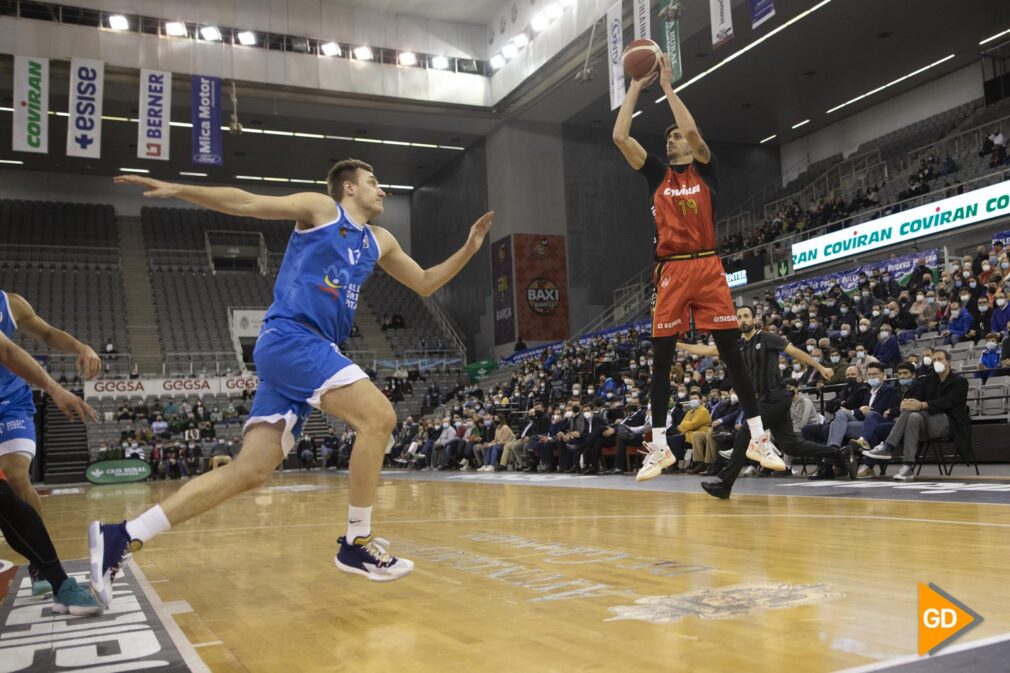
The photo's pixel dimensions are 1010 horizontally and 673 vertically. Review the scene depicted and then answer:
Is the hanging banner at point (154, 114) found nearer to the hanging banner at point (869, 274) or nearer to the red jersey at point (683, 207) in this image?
the hanging banner at point (869, 274)

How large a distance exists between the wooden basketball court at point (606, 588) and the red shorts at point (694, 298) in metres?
1.23

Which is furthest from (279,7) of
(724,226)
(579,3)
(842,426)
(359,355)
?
(842,426)

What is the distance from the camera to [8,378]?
12.6ft

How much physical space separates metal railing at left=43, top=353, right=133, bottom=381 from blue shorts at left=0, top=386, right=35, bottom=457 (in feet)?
73.8

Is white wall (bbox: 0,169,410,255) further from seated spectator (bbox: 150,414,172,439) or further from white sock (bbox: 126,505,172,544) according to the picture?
white sock (bbox: 126,505,172,544)

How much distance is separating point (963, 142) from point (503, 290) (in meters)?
14.5

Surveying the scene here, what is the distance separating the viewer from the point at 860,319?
1355 centimetres

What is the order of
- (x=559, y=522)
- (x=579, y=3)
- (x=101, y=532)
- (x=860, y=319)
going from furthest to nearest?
1. (x=579, y=3)
2. (x=860, y=319)
3. (x=559, y=522)
4. (x=101, y=532)

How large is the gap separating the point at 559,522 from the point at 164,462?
17865 mm

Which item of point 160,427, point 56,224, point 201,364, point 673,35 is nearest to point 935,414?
point 673,35

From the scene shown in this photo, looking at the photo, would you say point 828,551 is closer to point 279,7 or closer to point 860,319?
point 860,319

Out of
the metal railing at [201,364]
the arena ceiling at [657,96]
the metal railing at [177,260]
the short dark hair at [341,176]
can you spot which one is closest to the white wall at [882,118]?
the arena ceiling at [657,96]

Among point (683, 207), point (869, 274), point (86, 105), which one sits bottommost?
point (683, 207)

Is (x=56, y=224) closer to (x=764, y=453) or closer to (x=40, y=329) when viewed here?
(x=40, y=329)
